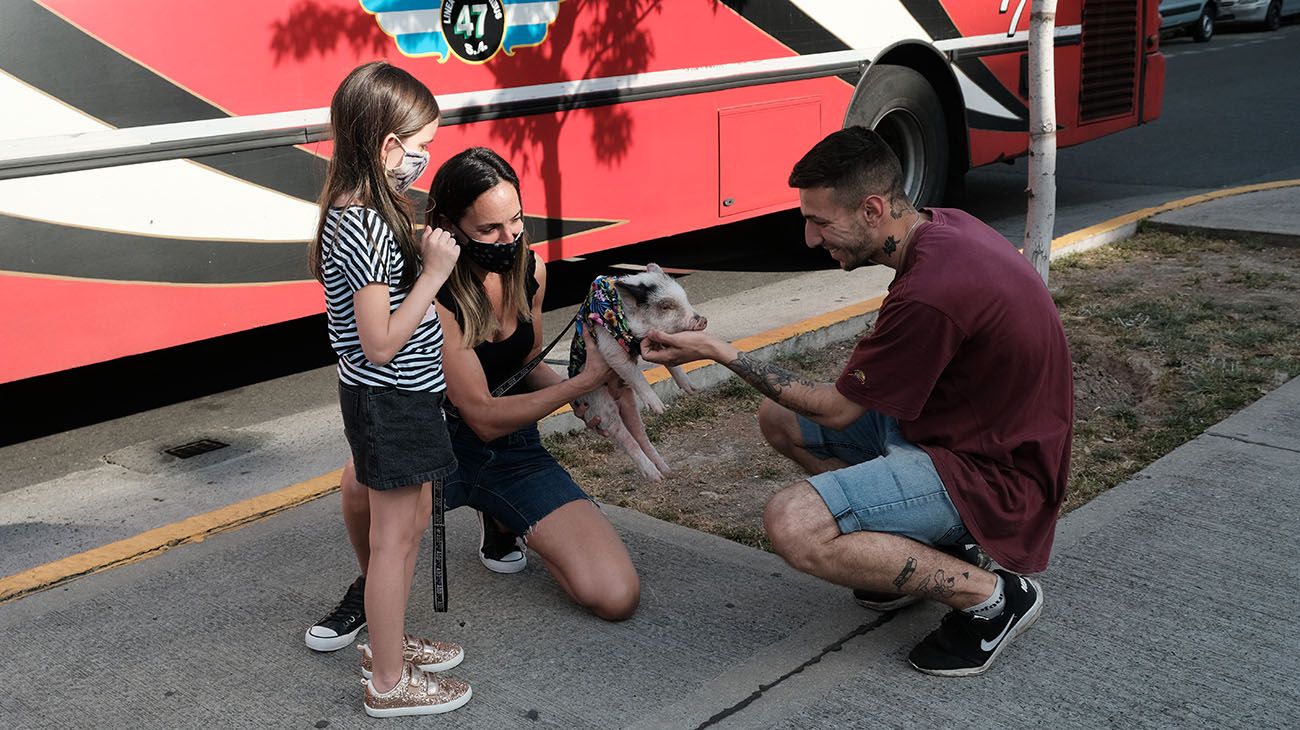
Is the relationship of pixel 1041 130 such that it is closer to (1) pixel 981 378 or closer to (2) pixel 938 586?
(1) pixel 981 378

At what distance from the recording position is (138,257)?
4.55 metres

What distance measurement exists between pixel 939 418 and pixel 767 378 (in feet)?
1.43

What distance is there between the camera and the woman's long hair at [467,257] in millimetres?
2982

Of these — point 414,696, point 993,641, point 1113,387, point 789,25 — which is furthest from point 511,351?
point 789,25

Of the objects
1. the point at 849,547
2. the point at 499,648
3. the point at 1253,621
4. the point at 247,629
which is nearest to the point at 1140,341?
the point at 1253,621

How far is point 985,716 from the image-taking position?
2.75 metres

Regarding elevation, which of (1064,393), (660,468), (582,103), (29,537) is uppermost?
(582,103)

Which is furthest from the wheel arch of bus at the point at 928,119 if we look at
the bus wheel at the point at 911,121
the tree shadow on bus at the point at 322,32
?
the tree shadow on bus at the point at 322,32

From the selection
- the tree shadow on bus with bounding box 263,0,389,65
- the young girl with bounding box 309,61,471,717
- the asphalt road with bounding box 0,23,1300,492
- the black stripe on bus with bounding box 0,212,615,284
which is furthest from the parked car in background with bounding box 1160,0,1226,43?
the young girl with bounding box 309,61,471,717

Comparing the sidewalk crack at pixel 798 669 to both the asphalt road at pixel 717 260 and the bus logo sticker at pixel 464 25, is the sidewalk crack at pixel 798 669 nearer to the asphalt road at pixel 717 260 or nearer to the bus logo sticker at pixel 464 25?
the asphalt road at pixel 717 260

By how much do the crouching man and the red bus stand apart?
2.59 m

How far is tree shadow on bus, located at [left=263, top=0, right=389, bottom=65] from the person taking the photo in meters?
4.75

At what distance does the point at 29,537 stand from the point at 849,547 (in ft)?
9.01

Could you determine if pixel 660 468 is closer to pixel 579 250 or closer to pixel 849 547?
pixel 849 547
